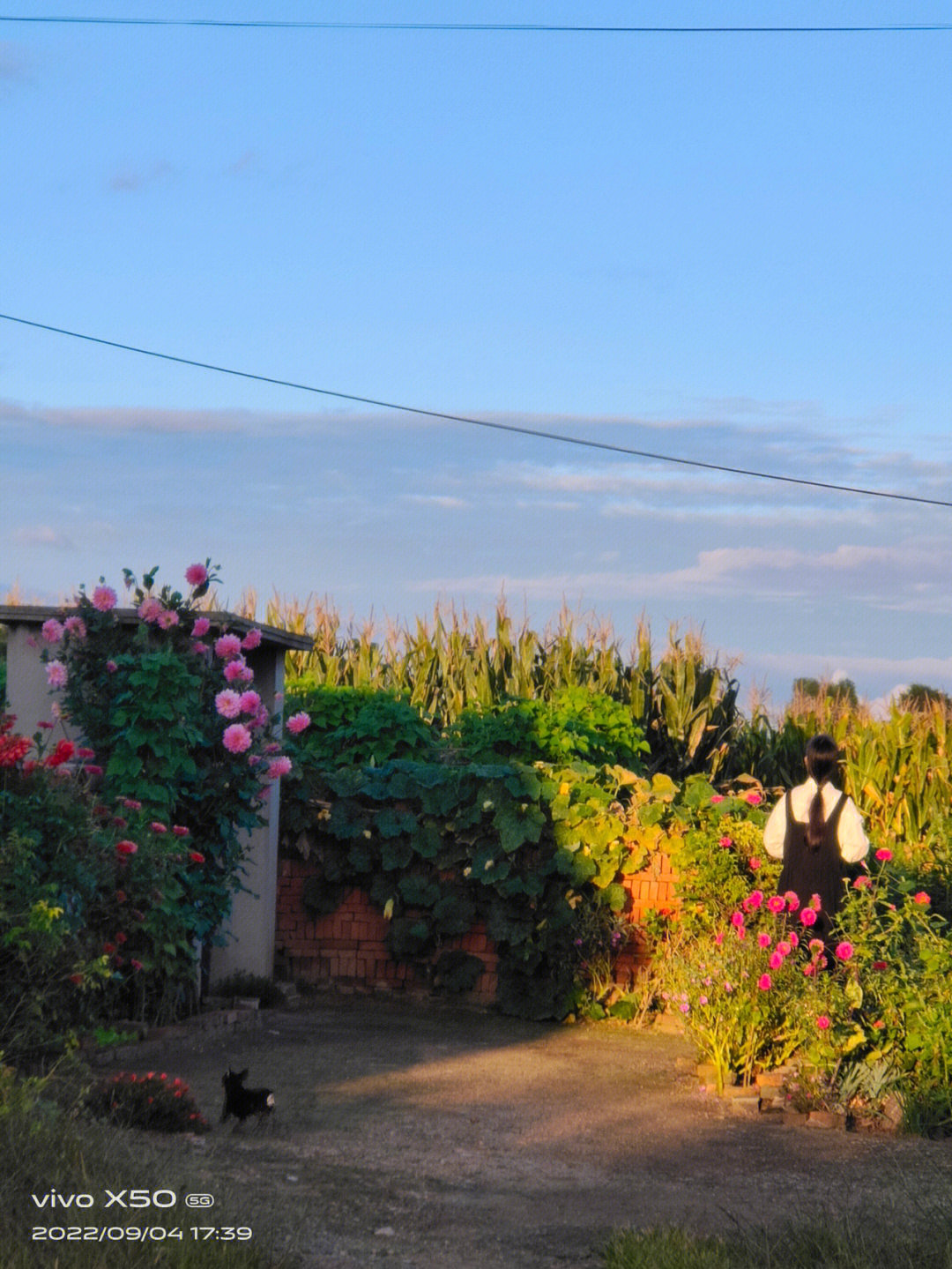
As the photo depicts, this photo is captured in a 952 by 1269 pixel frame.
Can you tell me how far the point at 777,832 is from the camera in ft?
25.1

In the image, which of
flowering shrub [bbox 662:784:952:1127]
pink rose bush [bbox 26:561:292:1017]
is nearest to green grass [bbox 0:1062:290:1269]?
pink rose bush [bbox 26:561:292:1017]

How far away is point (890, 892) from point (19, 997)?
17.1 ft

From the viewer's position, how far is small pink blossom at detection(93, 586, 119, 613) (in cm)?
817

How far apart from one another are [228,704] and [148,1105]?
9.41 feet

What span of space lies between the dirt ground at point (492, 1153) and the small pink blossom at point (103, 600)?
2.61 metres

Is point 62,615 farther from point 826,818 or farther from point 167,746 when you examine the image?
point 826,818

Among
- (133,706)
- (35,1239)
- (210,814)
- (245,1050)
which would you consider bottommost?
(245,1050)

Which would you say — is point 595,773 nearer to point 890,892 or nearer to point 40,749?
point 890,892

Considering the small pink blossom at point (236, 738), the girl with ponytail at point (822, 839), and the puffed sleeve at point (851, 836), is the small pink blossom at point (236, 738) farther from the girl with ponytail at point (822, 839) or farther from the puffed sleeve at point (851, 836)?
the puffed sleeve at point (851, 836)

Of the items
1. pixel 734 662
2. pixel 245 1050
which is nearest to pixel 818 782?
pixel 245 1050

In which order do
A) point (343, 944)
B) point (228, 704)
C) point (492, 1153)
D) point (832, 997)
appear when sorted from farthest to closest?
point (343, 944)
point (228, 704)
point (832, 997)
point (492, 1153)

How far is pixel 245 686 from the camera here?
883 centimetres

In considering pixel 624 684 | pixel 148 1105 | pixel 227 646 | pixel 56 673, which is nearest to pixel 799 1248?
pixel 148 1105

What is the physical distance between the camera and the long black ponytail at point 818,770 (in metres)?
7.27
